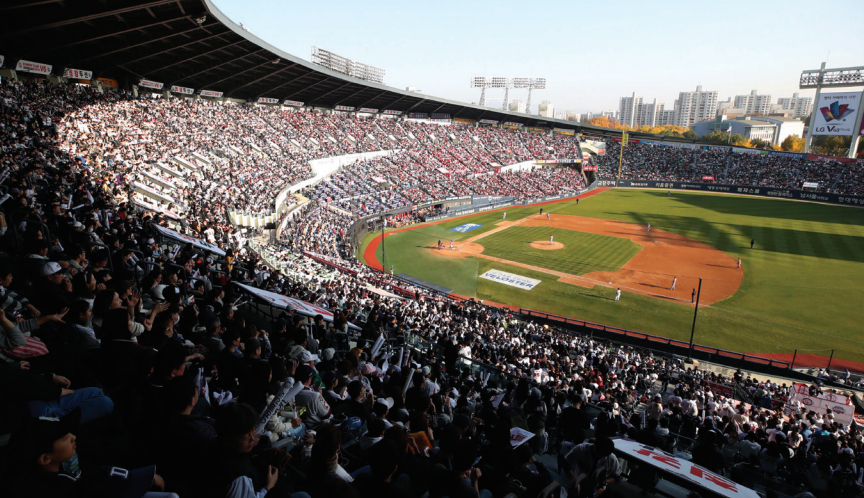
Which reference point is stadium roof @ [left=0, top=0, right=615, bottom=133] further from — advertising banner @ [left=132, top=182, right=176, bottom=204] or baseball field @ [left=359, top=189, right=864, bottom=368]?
baseball field @ [left=359, top=189, right=864, bottom=368]

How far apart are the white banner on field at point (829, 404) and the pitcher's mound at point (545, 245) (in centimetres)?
2352

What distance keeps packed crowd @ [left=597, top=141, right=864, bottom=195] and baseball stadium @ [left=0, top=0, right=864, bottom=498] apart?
1.69ft

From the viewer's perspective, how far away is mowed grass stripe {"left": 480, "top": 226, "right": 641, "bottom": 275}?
33.4 meters

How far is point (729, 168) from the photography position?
72750mm

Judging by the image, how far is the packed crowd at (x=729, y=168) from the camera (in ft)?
210

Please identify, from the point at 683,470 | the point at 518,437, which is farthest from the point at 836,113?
the point at 518,437

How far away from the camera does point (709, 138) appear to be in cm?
12206

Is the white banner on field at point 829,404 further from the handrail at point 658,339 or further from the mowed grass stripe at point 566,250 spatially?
the mowed grass stripe at point 566,250

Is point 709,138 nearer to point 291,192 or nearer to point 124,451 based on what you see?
point 291,192

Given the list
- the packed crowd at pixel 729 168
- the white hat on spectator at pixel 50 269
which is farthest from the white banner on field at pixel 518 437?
the packed crowd at pixel 729 168

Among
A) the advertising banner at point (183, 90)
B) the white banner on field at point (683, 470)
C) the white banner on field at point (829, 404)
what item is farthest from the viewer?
the advertising banner at point (183, 90)

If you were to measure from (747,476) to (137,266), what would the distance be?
1049cm

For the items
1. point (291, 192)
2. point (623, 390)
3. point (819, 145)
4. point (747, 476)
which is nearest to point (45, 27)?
point (291, 192)

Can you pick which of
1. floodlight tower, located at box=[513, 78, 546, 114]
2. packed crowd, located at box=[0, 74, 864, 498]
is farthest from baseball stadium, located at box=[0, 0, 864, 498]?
floodlight tower, located at box=[513, 78, 546, 114]
